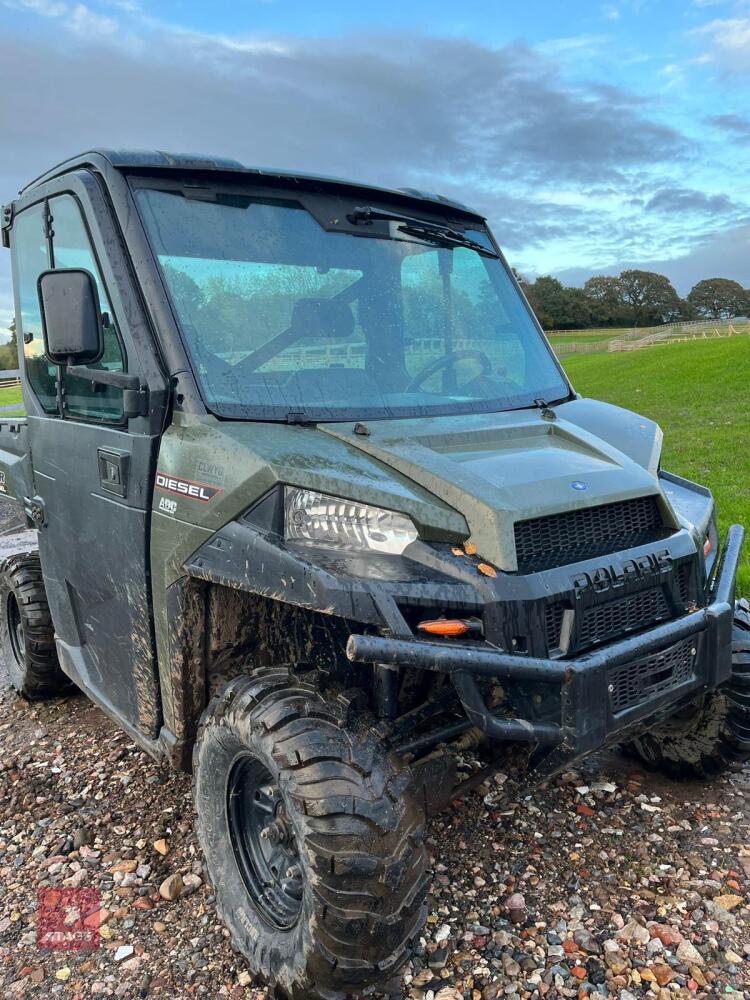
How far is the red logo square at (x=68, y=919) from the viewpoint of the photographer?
2797 millimetres

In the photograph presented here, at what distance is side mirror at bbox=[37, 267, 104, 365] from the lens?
269 centimetres

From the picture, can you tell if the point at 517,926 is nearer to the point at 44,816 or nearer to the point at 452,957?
the point at 452,957

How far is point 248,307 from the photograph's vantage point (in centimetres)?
290

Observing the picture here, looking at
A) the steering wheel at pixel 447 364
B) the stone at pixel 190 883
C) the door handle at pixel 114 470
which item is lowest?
the stone at pixel 190 883

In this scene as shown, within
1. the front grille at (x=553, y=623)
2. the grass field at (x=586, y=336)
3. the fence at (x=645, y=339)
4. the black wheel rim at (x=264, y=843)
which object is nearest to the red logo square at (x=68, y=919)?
the black wheel rim at (x=264, y=843)

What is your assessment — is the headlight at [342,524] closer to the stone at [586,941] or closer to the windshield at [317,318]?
the windshield at [317,318]

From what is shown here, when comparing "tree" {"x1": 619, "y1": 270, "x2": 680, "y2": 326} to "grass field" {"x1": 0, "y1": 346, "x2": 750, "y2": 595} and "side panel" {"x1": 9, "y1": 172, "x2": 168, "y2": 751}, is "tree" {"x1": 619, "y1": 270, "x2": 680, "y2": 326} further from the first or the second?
"side panel" {"x1": 9, "y1": 172, "x2": 168, "y2": 751}

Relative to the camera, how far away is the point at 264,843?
2.76 meters

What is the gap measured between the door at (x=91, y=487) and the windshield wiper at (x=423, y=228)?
0.96m

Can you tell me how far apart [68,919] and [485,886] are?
150 centimetres

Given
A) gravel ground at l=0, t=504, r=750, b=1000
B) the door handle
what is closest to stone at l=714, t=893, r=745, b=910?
gravel ground at l=0, t=504, r=750, b=1000

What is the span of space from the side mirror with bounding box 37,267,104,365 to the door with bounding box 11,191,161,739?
0.13 meters

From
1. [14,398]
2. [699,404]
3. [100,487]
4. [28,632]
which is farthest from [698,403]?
[100,487]

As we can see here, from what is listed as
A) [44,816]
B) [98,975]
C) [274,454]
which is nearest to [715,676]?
[274,454]
